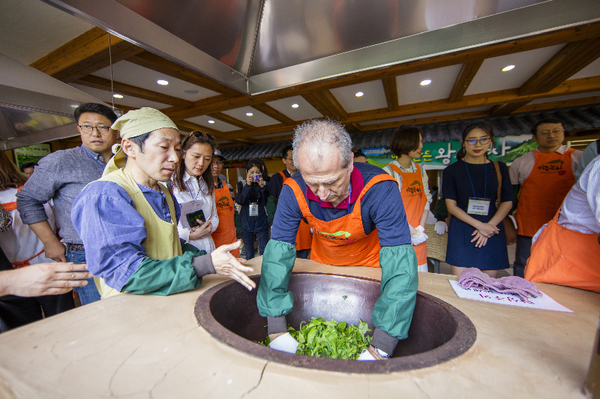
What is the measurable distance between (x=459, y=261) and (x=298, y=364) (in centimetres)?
211

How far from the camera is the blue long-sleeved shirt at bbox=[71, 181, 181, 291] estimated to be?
3.00 ft

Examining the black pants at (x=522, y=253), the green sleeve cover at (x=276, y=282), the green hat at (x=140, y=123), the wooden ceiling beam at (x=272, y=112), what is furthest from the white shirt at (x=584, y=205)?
the wooden ceiling beam at (x=272, y=112)

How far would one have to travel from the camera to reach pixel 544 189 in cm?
257

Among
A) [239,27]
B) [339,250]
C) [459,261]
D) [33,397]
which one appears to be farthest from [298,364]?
[459,261]

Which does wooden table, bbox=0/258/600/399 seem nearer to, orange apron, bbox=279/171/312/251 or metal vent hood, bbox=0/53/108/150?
metal vent hood, bbox=0/53/108/150

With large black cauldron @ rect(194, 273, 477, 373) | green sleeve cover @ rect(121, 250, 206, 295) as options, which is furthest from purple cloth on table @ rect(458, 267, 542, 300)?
green sleeve cover @ rect(121, 250, 206, 295)

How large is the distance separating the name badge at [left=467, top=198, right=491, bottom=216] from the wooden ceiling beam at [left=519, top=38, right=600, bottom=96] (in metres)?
2.23

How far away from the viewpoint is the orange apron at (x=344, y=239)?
126cm

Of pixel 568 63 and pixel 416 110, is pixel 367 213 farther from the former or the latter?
pixel 416 110

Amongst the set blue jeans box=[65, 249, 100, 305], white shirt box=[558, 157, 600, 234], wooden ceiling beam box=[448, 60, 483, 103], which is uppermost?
wooden ceiling beam box=[448, 60, 483, 103]

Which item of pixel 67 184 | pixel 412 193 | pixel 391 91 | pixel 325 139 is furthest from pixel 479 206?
pixel 67 184

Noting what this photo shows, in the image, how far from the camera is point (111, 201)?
0.96 meters

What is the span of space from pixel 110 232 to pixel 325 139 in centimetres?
85

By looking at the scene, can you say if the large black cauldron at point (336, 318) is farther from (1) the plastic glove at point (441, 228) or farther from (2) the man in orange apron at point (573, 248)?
(1) the plastic glove at point (441, 228)
